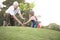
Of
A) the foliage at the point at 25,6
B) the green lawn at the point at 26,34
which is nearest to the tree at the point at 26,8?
the foliage at the point at 25,6

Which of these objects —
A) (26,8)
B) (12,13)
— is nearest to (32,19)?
(26,8)

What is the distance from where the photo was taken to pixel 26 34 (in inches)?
98.7

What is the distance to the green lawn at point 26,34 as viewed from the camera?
247 centimetres

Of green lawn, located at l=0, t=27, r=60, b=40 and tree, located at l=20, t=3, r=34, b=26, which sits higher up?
tree, located at l=20, t=3, r=34, b=26

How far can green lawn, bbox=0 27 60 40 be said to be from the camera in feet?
8.11

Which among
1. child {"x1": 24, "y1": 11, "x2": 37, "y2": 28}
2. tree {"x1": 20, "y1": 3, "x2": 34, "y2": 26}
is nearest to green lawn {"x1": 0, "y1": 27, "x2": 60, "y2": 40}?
child {"x1": 24, "y1": 11, "x2": 37, "y2": 28}

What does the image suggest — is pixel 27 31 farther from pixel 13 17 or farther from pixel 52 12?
pixel 52 12

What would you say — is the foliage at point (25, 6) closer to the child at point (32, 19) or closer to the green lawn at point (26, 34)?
the child at point (32, 19)

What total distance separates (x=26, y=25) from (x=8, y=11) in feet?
1.03

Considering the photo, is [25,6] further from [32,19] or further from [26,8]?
[32,19]

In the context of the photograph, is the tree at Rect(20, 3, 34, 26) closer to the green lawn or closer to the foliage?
the foliage

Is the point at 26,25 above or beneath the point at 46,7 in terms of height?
beneath

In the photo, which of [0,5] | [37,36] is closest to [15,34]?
[37,36]

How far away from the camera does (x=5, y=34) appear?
8.13 feet
